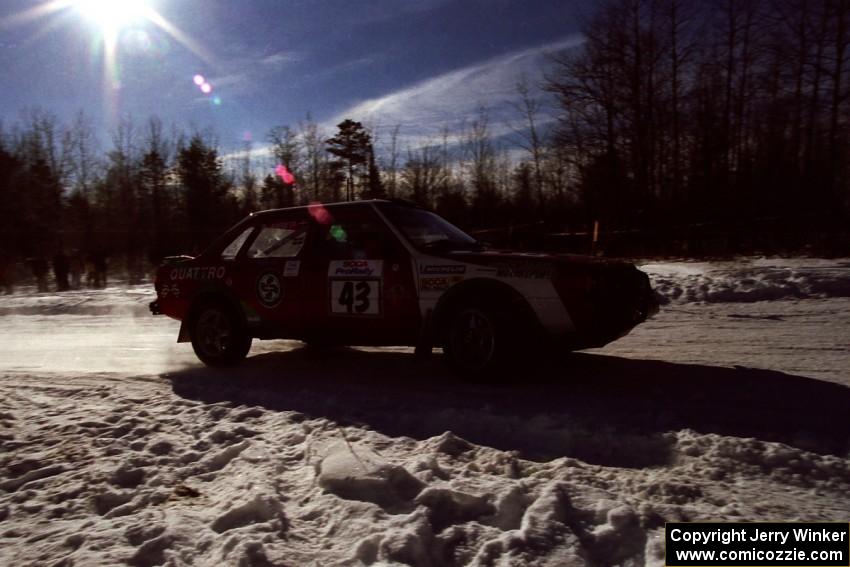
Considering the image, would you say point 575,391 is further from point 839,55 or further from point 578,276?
point 839,55

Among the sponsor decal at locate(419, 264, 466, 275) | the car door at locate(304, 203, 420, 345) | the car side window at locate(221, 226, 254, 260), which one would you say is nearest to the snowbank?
the sponsor decal at locate(419, 264, 466, 275)

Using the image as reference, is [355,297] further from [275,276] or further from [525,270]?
[525,270]

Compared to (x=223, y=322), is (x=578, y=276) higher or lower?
higher

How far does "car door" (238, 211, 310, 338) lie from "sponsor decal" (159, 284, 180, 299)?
0.98 m

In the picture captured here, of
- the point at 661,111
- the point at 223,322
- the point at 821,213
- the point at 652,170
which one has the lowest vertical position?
the point at 223,322

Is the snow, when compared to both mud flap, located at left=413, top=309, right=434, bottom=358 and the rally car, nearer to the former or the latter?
mud flap, located at left=413, top=309, right=434, bottom=358

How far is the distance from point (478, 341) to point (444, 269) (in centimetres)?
68

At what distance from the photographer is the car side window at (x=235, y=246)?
608 centimetres

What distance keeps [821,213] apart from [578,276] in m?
15.7

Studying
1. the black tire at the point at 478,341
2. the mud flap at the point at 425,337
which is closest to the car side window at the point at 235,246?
the mud flap at the point at 425,337

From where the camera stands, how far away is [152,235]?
33.2 m

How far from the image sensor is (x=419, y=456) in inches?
122

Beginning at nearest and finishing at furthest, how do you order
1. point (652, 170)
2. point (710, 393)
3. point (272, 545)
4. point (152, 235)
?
point (272, 545), point (710, 393), point (652, 170), point (152, 235)

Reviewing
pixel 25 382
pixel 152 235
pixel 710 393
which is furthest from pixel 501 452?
pixel 152 235
